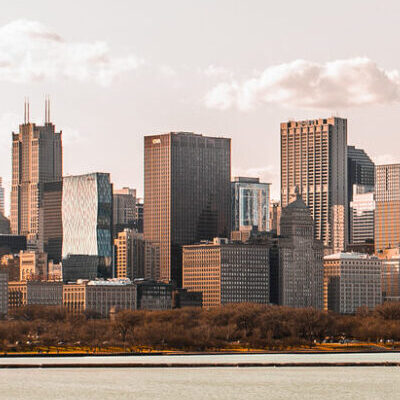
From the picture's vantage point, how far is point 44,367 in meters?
190
